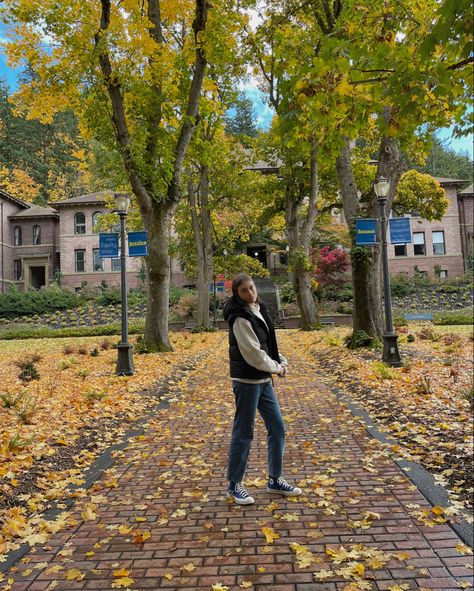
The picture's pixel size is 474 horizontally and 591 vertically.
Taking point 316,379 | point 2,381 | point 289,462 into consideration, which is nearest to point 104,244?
point 2,381

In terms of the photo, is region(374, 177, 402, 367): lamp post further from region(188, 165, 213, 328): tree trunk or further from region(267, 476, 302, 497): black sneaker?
region(188, 165, 213, 328): tree trunk

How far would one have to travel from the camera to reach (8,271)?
149 ft

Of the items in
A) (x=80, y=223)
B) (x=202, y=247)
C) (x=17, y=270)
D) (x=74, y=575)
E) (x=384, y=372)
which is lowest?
(x=74, y=575)

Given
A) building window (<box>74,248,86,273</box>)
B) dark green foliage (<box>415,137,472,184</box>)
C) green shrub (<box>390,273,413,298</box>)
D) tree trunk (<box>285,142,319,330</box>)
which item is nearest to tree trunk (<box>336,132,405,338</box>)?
tree trunk (<box>285,142,319,330</box>)

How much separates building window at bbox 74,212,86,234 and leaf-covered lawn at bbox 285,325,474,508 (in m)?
37.2

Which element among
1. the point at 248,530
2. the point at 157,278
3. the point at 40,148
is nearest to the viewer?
the point at 248,530

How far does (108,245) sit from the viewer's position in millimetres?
11961

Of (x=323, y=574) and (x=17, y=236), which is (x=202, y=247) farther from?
(x=17, y=236)

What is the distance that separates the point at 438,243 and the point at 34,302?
35526mm

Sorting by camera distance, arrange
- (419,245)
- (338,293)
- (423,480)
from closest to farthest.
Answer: (423,480), (338,293), (419,245)

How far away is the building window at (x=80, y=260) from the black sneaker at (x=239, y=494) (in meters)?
44.6

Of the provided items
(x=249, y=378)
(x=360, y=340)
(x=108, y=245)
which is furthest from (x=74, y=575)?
(x=360, y=340)

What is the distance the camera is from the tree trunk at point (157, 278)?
1377cm

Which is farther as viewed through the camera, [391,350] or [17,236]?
[17,236]
